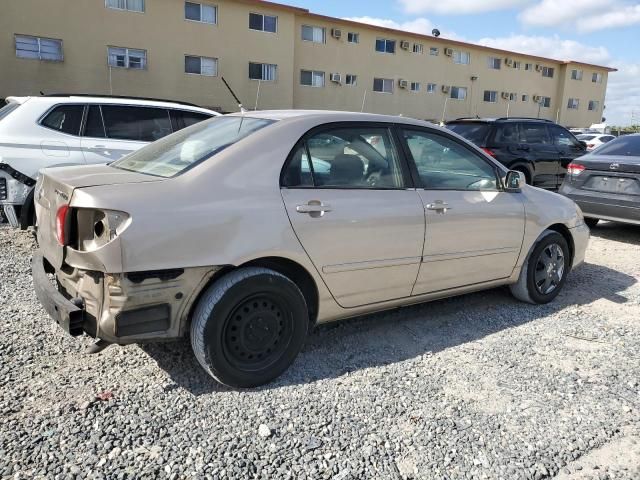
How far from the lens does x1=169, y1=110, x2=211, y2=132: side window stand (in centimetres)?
677

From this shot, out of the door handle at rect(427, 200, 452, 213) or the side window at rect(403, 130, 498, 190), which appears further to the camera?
the side window at rect(403, 130, 498, 190)

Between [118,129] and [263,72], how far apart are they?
19.3 metres

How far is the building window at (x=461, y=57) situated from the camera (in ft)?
108

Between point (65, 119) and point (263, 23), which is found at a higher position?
point (263, 23)

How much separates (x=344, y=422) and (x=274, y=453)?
0.45m

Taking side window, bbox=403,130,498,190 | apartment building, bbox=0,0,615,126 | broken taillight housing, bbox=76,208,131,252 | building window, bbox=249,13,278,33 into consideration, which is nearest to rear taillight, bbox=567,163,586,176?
side window, bbox=403,130,498,190

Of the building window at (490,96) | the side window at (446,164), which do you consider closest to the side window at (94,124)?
the side window at (446,164)

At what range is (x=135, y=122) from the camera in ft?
21.5

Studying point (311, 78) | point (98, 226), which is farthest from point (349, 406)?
point (311, 78)

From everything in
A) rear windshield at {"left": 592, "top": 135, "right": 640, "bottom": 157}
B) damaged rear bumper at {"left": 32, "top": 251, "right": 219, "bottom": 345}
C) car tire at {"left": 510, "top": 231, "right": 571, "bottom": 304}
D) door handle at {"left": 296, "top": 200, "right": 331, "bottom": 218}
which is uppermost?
rear windshield at {"left": 592, "top": 135, "right": 640, "bottom": 157}

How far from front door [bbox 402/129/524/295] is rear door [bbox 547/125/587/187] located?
7006 mm

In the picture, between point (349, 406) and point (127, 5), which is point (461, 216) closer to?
point (349, 406)

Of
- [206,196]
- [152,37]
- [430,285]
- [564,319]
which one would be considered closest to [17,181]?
[206,196]

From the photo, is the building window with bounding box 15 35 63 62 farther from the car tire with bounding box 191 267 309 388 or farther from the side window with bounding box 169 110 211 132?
the car tire with bounding box 191 267 309 388
